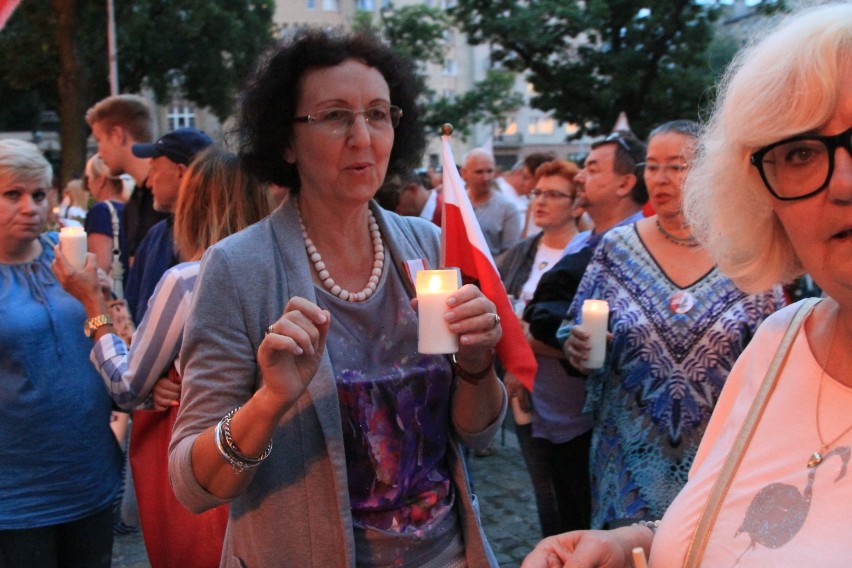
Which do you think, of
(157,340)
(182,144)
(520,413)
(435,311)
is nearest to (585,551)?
(435,311)

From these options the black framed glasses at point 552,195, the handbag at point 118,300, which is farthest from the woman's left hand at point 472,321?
the black framed glasses at point 552,195

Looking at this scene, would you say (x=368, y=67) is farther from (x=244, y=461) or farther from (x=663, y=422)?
(x=663, y=422)

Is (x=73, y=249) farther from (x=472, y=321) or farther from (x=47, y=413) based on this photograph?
(x=472, y=321)

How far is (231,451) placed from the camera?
181cm

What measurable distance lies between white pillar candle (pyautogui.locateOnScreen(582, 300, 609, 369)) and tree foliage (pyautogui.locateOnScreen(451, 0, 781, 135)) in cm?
1989

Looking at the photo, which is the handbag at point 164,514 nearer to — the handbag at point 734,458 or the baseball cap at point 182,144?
the baseball cap at point 182,144

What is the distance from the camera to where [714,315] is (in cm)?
313

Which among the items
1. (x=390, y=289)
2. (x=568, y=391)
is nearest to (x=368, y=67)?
(x=390, y=289)

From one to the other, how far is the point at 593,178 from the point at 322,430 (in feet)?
10.1

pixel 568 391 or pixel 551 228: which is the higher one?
pixel 551 228

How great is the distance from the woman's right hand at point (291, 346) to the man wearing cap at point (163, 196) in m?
2.07

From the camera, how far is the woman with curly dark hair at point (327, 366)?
189cm

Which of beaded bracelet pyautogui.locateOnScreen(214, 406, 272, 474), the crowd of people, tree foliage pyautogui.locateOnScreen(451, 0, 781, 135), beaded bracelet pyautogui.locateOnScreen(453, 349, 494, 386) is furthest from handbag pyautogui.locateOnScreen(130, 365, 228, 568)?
tree foliage pyautogui.locateOnScreen(451, 0, 781, 135)

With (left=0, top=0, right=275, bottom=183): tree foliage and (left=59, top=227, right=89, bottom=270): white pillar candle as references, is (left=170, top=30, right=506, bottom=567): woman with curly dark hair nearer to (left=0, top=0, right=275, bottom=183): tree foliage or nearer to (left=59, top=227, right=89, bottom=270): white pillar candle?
(left=59, top=227, right=89, bottom=270): white pillar candle
